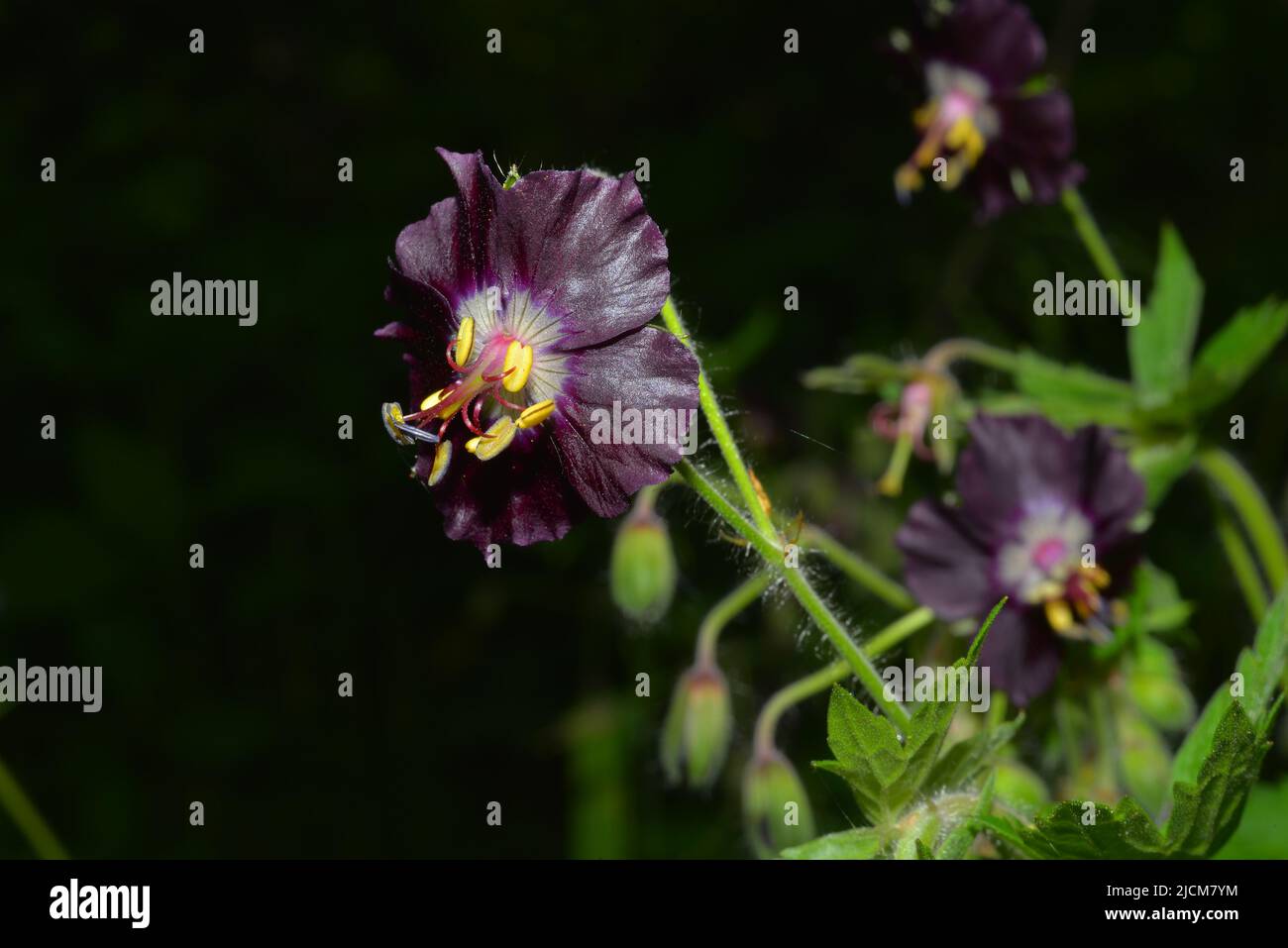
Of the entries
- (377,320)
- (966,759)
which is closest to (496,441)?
(966,759)

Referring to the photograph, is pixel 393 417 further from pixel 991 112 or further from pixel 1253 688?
pixel 991 112

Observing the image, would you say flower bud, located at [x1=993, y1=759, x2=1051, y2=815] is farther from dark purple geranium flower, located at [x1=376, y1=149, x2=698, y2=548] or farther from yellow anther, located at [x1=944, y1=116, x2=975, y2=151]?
yellow anther, located at [x1=944, y1=116, x2=975, y2=151]

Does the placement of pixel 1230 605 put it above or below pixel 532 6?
below

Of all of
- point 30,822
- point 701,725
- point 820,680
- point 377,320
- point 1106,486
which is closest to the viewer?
point 820,680

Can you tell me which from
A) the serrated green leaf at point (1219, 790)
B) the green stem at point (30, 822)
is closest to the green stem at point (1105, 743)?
the serrated green leaf at point (1219, 790)

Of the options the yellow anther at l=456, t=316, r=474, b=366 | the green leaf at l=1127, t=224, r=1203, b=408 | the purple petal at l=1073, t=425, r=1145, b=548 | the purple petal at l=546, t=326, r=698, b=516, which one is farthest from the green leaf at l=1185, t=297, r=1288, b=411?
the yellow anther at l=456, t=316, r=474, b=366
